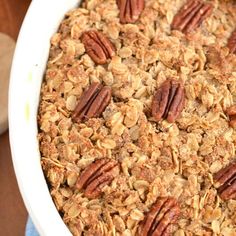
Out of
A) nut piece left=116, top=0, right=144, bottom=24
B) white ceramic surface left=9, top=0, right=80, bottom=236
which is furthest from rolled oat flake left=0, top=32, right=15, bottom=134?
nut piece left=116, top=0, right=144, bottom=24

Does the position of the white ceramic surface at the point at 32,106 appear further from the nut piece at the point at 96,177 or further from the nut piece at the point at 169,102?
the nut piece at the point at 169,102

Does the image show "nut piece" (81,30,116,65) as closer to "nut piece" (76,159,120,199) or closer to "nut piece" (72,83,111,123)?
"nut piece" (72,83,111,123)

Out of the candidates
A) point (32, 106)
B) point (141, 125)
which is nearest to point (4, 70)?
point (32, 106)

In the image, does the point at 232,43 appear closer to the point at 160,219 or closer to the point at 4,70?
the point at 160,219

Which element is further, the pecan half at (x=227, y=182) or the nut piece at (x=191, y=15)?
the nut piece at (x=191, y=15)

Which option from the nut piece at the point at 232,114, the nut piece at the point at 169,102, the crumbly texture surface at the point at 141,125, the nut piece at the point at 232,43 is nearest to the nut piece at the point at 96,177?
the crumbly texture surface at the point at 141,125

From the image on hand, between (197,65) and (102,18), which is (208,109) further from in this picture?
(102,18)
